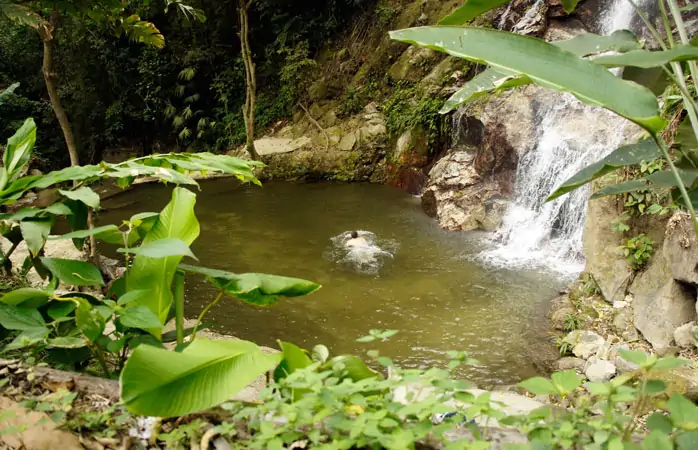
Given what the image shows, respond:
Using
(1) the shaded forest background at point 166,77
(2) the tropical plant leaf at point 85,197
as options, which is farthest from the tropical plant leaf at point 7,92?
(1) the shaded forest background at point 166,77

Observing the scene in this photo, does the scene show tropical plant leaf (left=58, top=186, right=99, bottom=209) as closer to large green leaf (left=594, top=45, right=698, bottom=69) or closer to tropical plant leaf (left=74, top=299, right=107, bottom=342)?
tropical plant leaf (left=74, top=299, right=107, bottom=342)

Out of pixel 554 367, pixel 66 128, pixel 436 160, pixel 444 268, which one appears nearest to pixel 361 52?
pixel 436 160

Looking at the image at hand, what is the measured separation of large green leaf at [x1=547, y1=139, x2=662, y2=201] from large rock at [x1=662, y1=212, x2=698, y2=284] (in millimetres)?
3028

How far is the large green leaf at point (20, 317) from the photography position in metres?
1.53

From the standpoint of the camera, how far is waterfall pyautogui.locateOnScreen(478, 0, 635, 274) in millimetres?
6293

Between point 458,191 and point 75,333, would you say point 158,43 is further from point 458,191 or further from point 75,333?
point 458,191

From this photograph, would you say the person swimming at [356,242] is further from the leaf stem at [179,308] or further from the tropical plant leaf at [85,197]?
the tropical plant leaf at [85,197]

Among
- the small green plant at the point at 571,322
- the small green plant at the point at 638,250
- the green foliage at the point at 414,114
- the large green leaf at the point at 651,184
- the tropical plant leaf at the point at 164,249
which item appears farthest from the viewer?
the green foliage at the point at 414,114

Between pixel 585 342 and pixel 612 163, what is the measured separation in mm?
3445

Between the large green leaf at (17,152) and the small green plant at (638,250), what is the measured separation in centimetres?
479

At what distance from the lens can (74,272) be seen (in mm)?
1716

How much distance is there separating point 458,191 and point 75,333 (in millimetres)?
6893

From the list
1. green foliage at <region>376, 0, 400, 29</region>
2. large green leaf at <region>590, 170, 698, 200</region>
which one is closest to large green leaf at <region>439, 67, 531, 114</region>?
large green leaf at <region>590, 170, 698, 200</region>

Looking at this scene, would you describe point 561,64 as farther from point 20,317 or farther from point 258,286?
point 20,317
